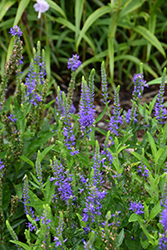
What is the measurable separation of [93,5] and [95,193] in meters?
3.93

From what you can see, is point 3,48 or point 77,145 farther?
point 3,48

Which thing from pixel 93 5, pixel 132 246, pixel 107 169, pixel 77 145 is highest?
pixel 93 5

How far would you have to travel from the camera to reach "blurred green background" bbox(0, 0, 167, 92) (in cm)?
348

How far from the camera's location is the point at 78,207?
168cm

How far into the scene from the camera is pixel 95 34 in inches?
180

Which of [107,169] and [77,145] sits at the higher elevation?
[77,145]

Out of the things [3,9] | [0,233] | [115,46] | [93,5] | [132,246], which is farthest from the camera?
[93,5]

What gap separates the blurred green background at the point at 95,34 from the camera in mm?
3483

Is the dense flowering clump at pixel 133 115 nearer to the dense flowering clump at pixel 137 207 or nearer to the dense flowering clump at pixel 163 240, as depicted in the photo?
the dense flowering clump at pixel 137 207

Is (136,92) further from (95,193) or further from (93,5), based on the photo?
(93,5)

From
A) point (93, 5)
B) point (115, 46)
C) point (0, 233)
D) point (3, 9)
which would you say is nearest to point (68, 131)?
point (0, 233)

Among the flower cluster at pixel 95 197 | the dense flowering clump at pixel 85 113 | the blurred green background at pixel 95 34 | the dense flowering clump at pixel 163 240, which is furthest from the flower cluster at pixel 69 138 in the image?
the blurred green background at pixel 95 34

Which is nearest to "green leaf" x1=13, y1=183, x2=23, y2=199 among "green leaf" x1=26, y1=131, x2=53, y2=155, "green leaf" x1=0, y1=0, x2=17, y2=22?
"green leaf" x1=26, y1=131, x2=53, y2=155

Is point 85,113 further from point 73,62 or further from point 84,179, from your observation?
point 73,62
